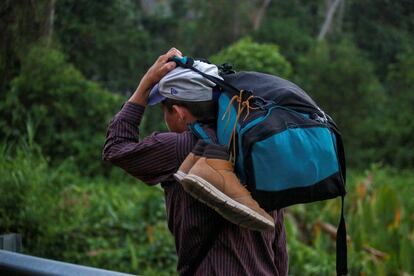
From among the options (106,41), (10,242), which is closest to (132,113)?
(10,242)

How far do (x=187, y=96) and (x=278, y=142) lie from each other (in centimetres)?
40

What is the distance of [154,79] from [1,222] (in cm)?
294

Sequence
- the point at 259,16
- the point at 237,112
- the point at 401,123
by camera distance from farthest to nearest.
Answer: the point at 259,16 → the point at 401,123 → the point at 237,112

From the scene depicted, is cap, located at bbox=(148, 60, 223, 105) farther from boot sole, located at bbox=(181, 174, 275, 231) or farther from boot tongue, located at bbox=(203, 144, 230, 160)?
boot sole, located at bbox=(181, 174, 275, 231)

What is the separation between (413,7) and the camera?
677 inches

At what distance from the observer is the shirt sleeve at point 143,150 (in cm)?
250

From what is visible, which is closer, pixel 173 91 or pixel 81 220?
pixel 173 91

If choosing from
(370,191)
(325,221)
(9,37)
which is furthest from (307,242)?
(9,37)

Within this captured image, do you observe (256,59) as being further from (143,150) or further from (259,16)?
(259,16)

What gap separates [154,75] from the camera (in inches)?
103

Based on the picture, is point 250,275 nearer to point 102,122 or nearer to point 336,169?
point 336,169

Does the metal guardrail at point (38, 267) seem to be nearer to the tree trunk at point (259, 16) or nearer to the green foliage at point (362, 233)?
the green foliage at point (362, 233)

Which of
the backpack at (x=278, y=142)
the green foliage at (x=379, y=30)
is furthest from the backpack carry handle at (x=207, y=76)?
the green foliage at (x=379, y=30)

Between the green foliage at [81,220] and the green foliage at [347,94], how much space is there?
7.33 meters
